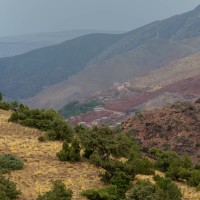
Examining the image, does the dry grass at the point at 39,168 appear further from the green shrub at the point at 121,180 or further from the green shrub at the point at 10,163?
the green shrub at the point at 121,180

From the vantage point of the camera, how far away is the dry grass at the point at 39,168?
1789 cm

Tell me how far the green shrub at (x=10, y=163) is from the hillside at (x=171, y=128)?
91.5 feet

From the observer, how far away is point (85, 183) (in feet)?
62.3

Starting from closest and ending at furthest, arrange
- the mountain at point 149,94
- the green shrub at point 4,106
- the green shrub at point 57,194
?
1. the green shrub at point 57,194
2. the green shrub at point 4,106
3. the mountain at point 149,94

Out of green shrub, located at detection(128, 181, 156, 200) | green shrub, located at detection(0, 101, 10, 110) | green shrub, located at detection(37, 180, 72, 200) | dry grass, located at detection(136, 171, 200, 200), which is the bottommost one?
dry grass, located at detection(136, 171, 200, 200)

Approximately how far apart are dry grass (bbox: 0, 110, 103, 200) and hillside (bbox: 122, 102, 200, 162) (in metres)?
24.2

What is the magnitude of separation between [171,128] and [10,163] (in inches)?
1350

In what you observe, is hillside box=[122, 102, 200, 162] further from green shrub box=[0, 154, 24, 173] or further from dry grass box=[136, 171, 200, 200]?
green shrub box=[0, 154, 24, 173]

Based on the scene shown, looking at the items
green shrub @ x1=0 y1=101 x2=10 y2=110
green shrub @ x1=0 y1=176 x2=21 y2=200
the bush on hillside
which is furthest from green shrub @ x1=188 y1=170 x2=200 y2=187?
green shrub @ x1=0 y1=101 x2=10 y2=110

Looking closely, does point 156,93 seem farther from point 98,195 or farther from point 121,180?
point 98,195

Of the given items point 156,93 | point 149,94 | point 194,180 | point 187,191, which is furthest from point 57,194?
point 149,94

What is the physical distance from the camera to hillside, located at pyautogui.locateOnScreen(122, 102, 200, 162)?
47.7m

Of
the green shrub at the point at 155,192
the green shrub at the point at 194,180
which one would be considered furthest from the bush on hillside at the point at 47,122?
the green shrub at the point at 155,192

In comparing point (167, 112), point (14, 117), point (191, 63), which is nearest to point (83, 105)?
point (191, 63)
